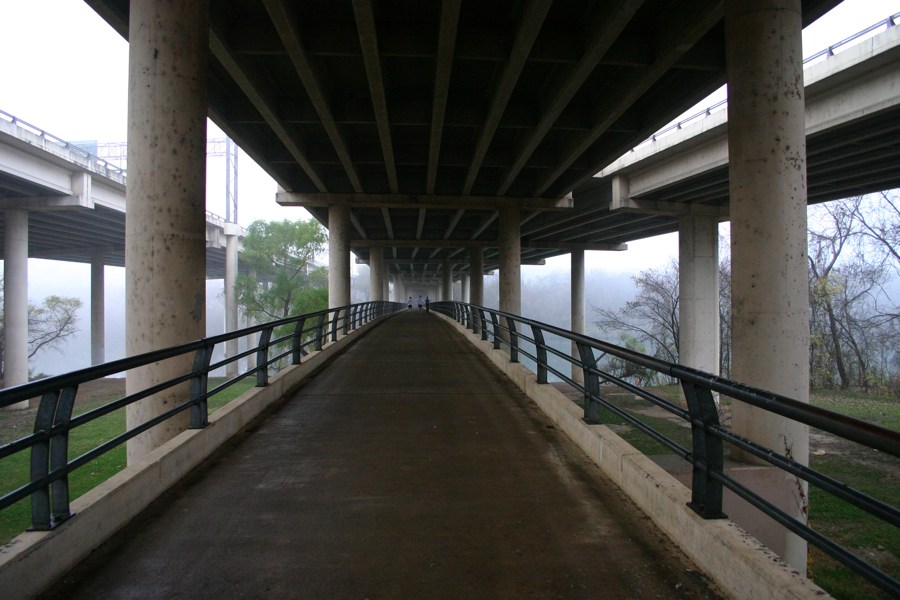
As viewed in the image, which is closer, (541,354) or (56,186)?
(541,354)

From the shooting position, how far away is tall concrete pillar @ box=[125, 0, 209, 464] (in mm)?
6371

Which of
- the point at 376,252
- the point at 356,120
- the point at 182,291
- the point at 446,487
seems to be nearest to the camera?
the point at 446,487

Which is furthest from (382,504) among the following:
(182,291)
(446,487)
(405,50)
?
(405,50)

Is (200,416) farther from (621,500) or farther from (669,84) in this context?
(669,84)

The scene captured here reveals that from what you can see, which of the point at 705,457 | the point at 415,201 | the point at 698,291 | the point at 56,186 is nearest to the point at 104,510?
the point at 705,457

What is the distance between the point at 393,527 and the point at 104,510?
6.19 ft

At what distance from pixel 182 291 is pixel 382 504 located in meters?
3.87

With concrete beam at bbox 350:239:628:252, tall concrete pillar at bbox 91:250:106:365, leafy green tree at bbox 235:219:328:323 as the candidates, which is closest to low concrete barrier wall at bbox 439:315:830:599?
concrete beam at bbox 350:239:628:252

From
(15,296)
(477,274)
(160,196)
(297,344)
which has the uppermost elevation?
(477,274)

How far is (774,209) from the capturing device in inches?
305

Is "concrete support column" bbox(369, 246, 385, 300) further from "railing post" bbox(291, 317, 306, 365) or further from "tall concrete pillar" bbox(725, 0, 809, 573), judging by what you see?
"tall concrete pillar" bbox(725, 0, 809, 573)

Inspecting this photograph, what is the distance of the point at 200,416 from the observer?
18.1 feet

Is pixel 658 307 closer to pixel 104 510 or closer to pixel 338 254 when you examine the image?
pixel 338 254

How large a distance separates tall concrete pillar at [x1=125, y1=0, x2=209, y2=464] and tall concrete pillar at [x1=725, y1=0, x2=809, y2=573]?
7420 millimetres
